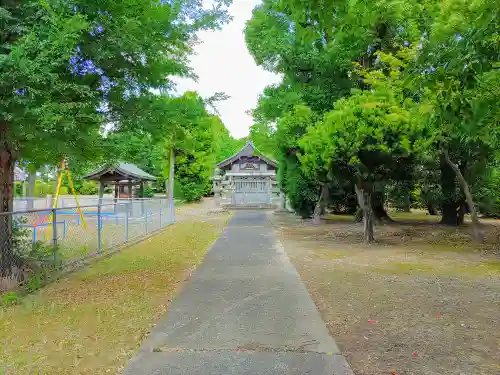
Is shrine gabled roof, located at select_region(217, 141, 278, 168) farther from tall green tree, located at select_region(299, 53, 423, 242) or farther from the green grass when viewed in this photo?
the green grass

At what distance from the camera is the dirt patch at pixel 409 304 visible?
3.96 m

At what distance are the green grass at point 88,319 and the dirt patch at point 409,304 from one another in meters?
2.36

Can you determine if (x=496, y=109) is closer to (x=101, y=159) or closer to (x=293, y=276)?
(x=293, y=276)

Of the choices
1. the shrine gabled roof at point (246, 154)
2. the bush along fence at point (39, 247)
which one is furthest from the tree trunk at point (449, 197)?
the shrine gabled roof at point (246, 154)

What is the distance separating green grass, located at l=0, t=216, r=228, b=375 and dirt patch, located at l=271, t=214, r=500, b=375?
2.36 m

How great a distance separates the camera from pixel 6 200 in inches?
275

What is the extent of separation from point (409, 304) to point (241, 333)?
9.33ft

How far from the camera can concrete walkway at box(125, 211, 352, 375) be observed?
12.0 feet

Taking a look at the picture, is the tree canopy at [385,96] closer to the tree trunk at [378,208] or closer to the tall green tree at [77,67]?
the tree trunk at [378,208]

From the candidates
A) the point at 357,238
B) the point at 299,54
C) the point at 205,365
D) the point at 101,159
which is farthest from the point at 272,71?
the point at 205,365

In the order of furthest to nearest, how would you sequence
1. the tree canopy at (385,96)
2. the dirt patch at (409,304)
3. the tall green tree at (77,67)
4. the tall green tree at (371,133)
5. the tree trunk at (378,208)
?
the tree trunk at (378,208)
the tall green tree at (371,133)
the tall green tree at (77,67)
the tree canopy at (385,96)
the dirt patch at (409,304)

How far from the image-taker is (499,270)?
8906 millimetres

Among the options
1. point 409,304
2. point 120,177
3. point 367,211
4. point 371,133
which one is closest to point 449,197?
point 367,211

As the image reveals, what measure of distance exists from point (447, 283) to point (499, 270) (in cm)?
229
